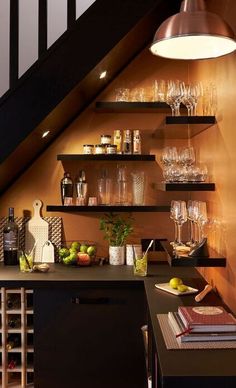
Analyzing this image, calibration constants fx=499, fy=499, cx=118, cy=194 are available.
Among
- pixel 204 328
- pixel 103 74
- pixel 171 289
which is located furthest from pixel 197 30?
pixel 103 74

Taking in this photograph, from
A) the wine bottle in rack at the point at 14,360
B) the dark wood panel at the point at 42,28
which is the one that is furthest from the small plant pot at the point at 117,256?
the dark wood panel at the point at 42,28

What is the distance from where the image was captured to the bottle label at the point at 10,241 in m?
3.51

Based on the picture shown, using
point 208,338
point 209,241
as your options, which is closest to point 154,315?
point 208,338

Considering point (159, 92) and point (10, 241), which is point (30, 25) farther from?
point (10, 241)

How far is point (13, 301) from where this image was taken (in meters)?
3.12

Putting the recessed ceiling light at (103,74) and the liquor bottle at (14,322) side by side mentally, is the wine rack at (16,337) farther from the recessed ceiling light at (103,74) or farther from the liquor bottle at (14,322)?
the recessed ceiling light at (103,74)

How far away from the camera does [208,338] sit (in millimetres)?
1808

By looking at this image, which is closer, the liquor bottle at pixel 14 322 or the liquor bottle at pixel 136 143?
the liquor bottle at pixel 14 322

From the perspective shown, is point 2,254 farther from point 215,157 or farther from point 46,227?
point 215,157

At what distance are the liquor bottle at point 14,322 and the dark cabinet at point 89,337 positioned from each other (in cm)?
19

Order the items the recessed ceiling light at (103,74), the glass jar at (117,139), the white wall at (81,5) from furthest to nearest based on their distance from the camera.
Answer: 1. the white wall at (81,5)
2. the glass jar at (117,139)
3. the recessed ceiling light at (103,74)

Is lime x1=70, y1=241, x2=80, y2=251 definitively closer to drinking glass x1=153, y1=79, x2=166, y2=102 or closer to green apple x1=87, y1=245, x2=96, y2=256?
green apple x1=87, y1=245, x2=96, y2=256

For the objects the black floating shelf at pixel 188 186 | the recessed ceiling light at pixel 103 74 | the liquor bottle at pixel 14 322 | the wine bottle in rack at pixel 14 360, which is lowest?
the wine bottle in rack at pixel 14 360

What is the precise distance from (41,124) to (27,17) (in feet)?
3.98
